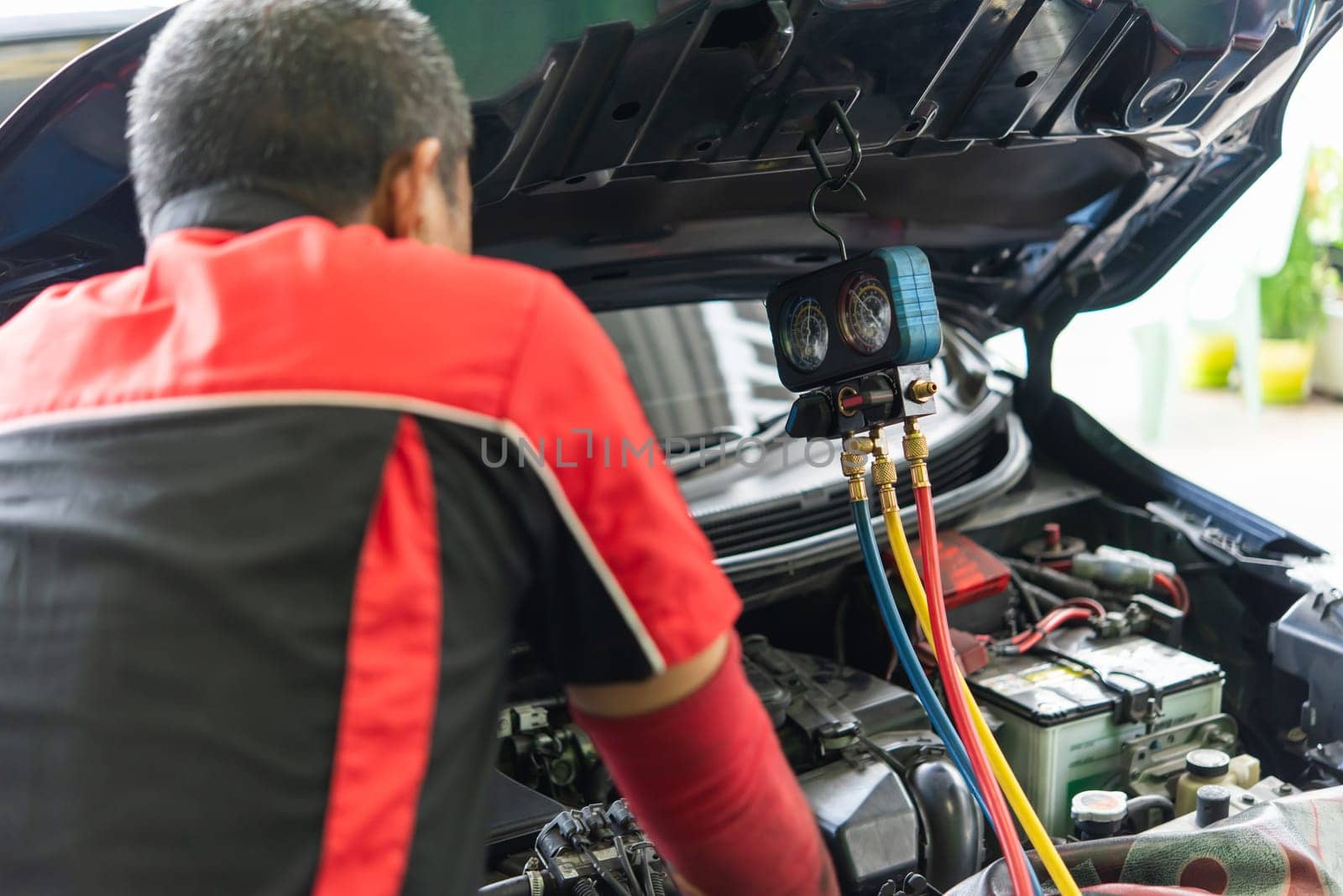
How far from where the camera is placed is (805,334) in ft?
4.30

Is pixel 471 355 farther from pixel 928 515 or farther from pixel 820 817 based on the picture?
pixel 820 817

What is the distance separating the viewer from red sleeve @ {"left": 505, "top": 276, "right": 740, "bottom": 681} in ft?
2.07

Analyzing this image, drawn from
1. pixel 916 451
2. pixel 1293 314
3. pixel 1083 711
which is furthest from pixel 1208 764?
pixel 1293 314

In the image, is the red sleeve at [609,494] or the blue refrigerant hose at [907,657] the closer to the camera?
the red sleeve at [609,494]

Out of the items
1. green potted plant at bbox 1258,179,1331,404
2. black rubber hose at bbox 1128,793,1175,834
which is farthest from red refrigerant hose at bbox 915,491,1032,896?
green potted plant at bbox 1258,179,1331,404

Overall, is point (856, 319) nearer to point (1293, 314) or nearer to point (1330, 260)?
point (1293, 314)

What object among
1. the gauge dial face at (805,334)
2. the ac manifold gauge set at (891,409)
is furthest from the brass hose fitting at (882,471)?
the gauge dial face at (805,334)

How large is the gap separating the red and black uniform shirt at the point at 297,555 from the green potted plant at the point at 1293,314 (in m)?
5.27

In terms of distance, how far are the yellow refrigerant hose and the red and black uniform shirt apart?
531 mm

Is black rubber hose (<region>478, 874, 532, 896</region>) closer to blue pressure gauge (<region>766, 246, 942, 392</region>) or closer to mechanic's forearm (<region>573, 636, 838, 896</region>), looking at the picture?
mechanic's forearm (<region>573, 636, 838, 896</region>)

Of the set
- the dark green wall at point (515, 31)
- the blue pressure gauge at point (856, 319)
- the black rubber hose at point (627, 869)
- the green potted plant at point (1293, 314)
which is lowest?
the green potted plant at point (1293, 314)

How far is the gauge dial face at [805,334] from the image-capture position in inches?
50.5

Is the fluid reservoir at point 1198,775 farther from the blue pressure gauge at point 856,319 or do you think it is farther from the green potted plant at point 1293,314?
the green potted plant at point 1293,314

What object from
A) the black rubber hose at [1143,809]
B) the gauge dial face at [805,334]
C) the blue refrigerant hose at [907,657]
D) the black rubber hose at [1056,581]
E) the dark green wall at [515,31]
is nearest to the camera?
the dark green wall at [515,31]
